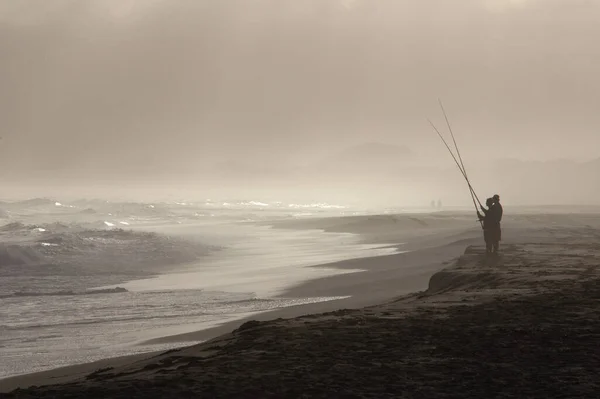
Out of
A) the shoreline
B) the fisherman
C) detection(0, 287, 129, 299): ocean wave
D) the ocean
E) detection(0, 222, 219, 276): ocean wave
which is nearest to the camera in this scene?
the shoreline

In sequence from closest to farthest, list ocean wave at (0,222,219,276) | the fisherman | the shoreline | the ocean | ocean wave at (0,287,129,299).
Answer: the shoreline → the ocean → ocean wave at (0,287,129,299) → the fisherman → ocean wave at (0,222,219,276)

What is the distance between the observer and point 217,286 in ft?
Answer: 58.8

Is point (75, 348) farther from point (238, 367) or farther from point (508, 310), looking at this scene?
point (508, 310)

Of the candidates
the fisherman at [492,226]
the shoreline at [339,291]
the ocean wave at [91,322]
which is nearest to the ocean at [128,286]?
the ocean wave at [91,322]

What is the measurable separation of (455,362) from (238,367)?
2.09 metres

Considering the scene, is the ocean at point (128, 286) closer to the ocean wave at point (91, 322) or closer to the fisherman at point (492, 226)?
the ocean wave at point (91, 322)

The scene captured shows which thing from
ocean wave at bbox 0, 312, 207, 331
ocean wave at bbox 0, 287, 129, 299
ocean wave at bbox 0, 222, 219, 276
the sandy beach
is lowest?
ocean wave at bbox 0, 312, 207, 331

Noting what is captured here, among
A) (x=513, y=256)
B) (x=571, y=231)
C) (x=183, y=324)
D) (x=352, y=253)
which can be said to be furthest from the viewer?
(x=571, y=231)

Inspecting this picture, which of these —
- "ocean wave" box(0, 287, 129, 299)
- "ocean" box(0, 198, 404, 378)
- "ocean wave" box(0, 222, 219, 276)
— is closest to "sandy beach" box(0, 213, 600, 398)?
"ocean" box(0, 198, 404, 378)

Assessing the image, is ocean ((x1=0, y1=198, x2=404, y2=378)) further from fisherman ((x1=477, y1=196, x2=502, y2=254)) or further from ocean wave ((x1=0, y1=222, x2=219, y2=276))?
fisherman ((x1=477, y1=196, x2=502, y2=254))

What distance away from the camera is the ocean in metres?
11.2

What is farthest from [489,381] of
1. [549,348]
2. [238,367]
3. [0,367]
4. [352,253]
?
[352,253]

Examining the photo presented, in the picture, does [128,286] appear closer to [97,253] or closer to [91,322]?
[91,322]

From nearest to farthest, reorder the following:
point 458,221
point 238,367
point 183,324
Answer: point 238,367 < point 183,324 < point 458,221
